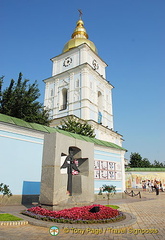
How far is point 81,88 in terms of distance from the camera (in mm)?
30781

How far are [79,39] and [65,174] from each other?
32.7 meters

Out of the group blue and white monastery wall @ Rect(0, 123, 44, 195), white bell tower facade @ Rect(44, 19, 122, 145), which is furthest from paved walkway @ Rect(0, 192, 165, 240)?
white bell tower facade @ Rect(44, 19, 122, 145)

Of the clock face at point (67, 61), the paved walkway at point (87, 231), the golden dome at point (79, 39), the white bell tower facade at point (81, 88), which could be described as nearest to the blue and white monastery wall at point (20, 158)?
the paved walkway at point (87, 231)

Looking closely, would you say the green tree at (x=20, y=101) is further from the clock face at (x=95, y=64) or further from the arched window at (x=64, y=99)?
the clock face at (x=95, y=64)

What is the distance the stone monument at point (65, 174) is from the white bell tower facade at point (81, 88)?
18.4 meters

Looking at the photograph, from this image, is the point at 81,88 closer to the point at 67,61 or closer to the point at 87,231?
the point at 67,61

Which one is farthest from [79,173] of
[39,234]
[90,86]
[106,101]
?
[106,101]

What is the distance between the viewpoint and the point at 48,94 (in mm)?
35531

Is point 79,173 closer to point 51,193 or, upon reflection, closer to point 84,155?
point 84,155

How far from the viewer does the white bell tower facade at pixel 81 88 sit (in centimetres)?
3042

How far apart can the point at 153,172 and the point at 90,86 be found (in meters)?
17.9

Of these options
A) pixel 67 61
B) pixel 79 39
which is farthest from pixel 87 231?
pixel 79 39

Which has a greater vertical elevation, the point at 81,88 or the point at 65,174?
the point at 81,88

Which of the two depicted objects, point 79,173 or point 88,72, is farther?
point 88,72
